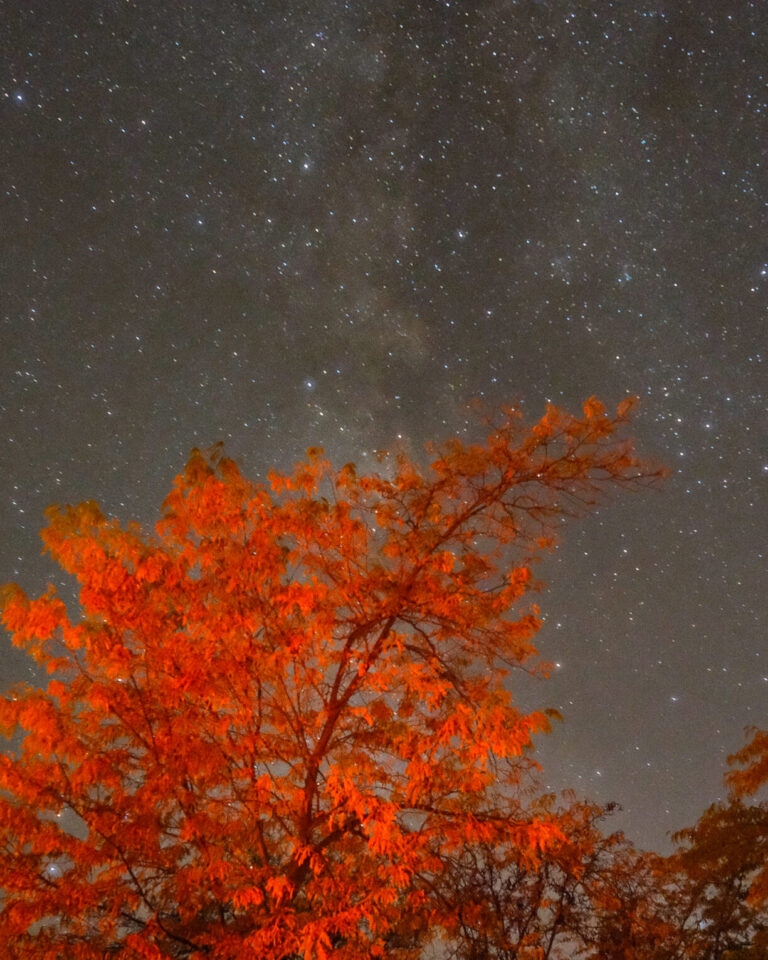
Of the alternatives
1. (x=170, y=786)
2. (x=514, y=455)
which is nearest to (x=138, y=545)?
(x=170, y=786)

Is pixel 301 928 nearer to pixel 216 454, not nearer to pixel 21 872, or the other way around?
pixel 21 872

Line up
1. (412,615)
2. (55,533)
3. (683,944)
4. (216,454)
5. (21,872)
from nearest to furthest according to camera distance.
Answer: (21,872) → (55,533) → (216,454) → (412,615) → (683,944)

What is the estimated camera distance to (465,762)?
16.6ft

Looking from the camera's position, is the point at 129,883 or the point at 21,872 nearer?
the point at 21,872

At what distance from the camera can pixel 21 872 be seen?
15.1ft

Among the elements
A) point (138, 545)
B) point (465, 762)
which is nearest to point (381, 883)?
point (465, 762)

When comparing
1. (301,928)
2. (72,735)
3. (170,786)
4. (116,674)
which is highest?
(116,674)

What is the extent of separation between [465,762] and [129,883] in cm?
267

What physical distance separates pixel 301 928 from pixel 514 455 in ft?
13.8

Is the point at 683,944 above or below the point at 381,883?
below

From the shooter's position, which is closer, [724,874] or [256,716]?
[256,716]

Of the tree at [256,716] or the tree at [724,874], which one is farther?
the tree at [724,874]

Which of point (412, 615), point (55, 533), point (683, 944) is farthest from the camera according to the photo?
point (683, 944)

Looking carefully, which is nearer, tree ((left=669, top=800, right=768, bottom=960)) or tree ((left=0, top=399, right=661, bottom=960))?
tree ((left=0, top=399, right=661, bottom=960))
